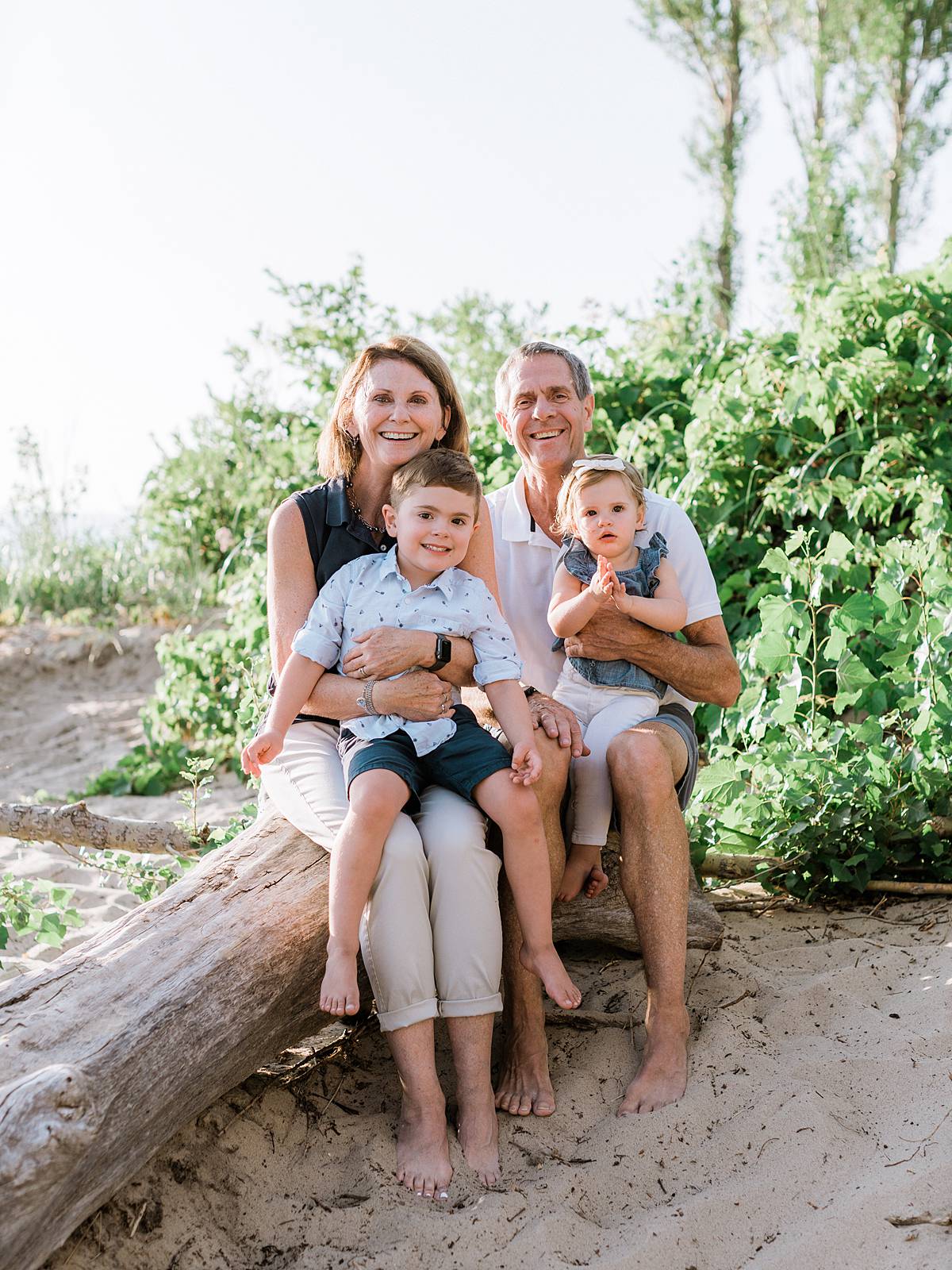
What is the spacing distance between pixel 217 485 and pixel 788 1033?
20.0 feet

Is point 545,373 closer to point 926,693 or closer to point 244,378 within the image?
point 926,693

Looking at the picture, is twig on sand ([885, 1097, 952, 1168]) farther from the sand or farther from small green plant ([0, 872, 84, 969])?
small green plant ([0, 872, 84, 969])

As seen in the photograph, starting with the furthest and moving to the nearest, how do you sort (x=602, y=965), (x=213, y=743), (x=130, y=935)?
1. (x=213, y=743)
2. (x=602, y=965)
3. (x=130, y=935)

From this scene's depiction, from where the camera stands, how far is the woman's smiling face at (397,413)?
286cm

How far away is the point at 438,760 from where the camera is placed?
8.07 feet

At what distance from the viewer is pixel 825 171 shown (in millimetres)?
8172

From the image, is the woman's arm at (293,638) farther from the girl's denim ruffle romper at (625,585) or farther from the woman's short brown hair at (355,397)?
the girl's denim ruffle romper at (625,585)

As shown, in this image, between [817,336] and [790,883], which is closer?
[790,883]

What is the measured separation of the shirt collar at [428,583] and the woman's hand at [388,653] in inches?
5.1

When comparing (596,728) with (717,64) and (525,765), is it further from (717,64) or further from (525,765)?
(717,64)

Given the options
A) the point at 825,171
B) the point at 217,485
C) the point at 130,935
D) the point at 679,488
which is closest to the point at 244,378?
the point at 217,485

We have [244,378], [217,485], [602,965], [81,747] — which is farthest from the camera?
[217,485]

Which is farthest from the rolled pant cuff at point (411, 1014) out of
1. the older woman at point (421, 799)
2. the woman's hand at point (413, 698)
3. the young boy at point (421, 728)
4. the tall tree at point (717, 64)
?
the tall tree at point (717, 64)

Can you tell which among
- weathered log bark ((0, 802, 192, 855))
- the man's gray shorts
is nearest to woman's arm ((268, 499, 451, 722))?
the man's gray shorts
